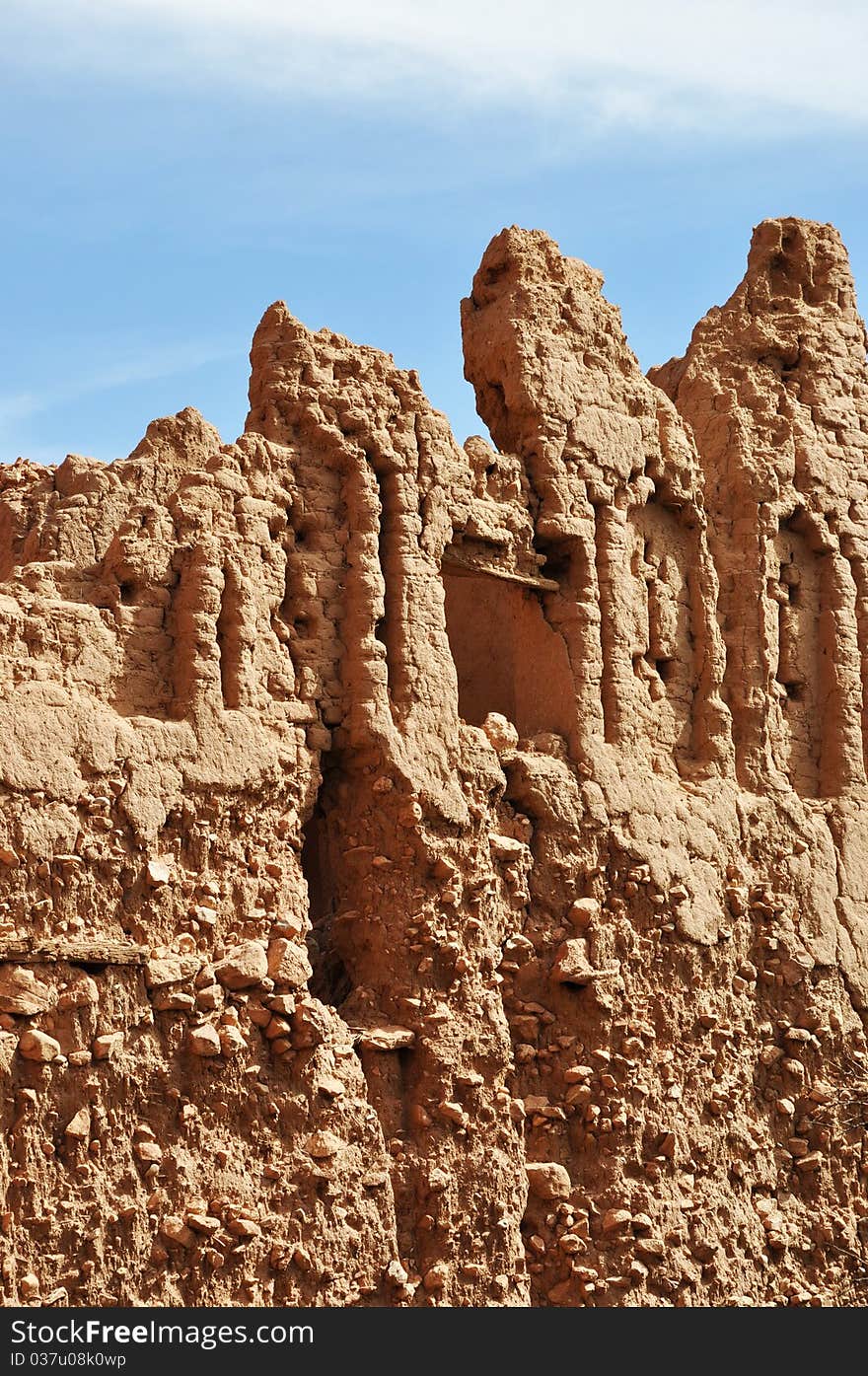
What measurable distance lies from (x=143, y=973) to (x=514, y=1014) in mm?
2314

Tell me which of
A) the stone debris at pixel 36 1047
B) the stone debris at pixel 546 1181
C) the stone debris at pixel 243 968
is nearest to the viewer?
the stone debris at pixel 36 1047

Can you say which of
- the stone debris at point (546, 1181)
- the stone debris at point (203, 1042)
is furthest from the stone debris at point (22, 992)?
the stone debris at point (546, 1181)

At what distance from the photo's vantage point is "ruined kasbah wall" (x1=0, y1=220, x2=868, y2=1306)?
9930 millimetres

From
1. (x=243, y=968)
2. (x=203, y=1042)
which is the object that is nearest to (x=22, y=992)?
(x=203, y=1042)

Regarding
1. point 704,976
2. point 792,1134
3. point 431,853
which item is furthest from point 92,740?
point 792,1134

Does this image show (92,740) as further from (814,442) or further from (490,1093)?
(814,442)

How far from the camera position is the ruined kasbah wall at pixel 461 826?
9930 millimetres

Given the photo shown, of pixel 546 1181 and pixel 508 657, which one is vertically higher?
pixel 508 657

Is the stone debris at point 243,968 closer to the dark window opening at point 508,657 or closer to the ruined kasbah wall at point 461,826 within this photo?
the ruined kasbah wall at point 461,826

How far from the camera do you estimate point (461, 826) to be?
37.2 ft

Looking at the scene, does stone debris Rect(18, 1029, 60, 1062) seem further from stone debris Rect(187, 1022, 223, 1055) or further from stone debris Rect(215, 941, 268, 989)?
stone debris Rect(215, 941, 268, 989)

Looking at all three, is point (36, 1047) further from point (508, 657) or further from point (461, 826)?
point (508, 657)

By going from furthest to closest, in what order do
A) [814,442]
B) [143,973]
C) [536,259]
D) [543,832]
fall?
[814,442]
[536,259]
[543,832]
[143,973]

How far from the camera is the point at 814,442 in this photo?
45.6 feet
